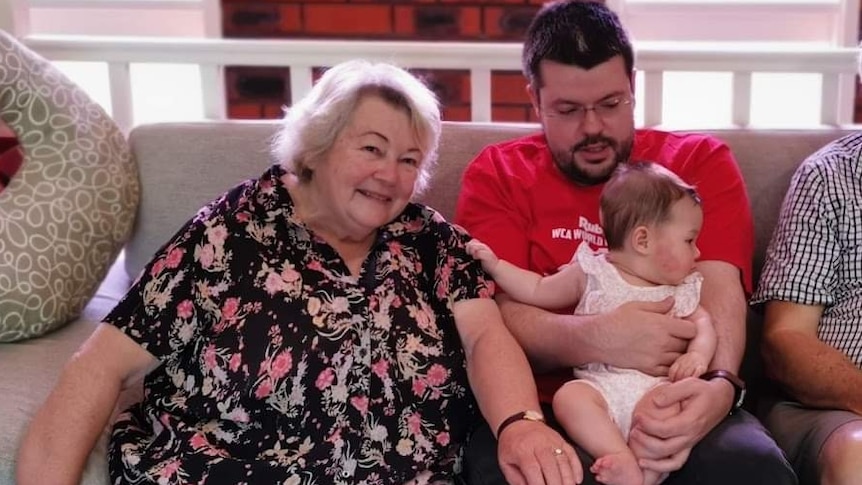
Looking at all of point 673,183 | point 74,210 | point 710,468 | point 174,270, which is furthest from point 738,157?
point 74,210

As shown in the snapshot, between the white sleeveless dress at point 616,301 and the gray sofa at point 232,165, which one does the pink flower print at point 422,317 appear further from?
the gray sofa at point 232,165

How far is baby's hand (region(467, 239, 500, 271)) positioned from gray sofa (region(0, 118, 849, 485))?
28 cm

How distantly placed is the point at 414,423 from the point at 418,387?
59mm

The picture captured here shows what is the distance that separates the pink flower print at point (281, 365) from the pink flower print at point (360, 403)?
115 mm

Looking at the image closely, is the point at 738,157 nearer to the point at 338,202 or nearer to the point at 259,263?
the point at 338,202

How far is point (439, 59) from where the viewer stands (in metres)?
2.30

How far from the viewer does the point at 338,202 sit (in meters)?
1.68

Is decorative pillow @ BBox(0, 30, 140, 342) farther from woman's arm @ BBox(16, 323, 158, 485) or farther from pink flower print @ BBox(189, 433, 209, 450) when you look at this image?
pink flower print @ BBox(189, 433, 209, 450)

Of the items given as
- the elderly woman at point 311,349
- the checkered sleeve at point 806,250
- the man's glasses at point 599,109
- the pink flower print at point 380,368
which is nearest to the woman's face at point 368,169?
the elderly woman at point 311,349

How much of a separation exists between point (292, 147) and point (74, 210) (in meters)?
0.51

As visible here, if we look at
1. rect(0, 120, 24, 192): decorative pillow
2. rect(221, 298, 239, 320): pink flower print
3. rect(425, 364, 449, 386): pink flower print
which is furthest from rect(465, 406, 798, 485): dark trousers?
rect(0, 120, 24, 192): decorative pillow

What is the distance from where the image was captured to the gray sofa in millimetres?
2074

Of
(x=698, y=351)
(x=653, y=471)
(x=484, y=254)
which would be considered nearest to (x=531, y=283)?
(x=484, y=254)

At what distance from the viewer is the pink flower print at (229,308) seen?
5.38ft
